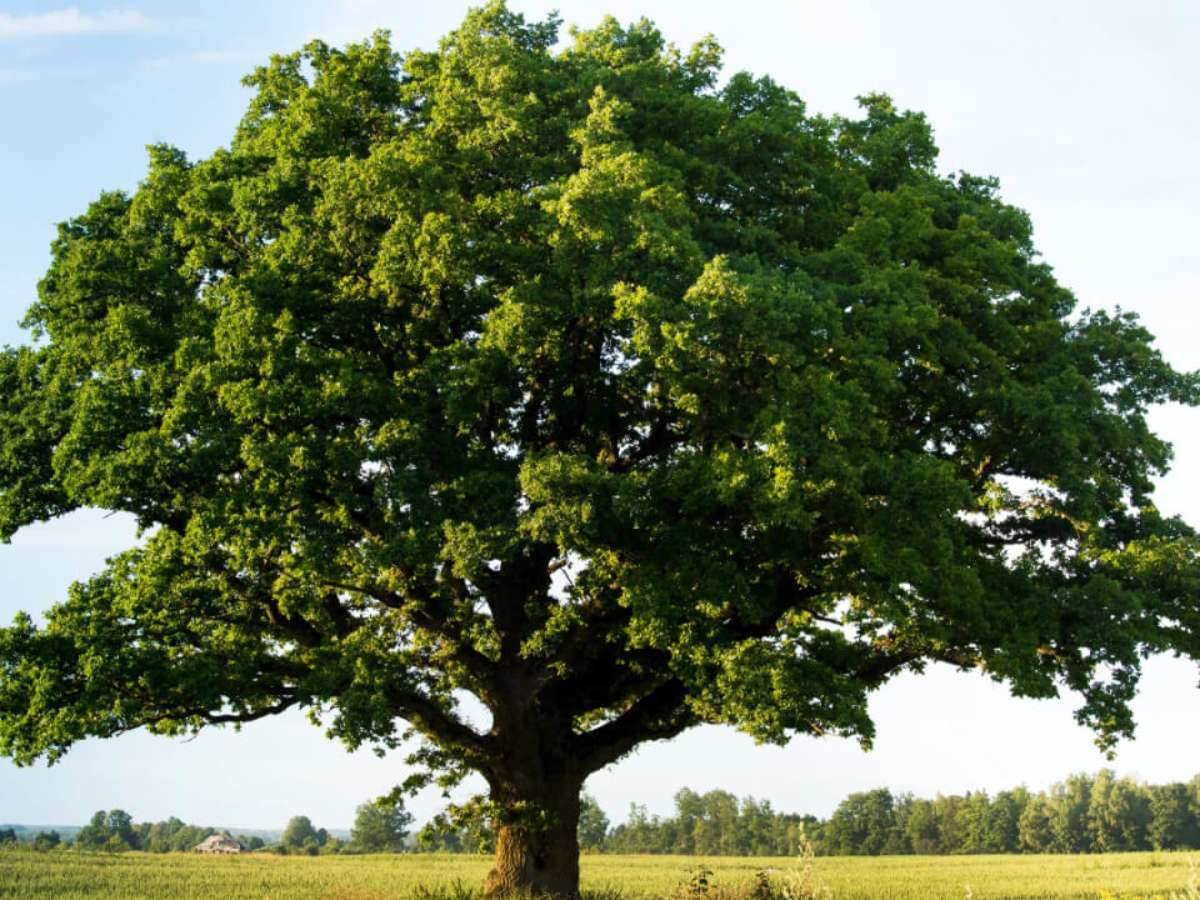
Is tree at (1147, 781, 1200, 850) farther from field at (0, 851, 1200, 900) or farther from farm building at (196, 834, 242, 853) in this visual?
farm building at (196, 834, 242, 853)

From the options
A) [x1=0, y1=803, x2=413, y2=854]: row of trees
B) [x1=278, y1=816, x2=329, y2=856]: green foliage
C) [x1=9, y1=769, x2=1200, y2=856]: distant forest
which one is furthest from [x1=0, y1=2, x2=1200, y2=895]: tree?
[x1=278, y1=816, x2=329, y2=856]: green foliage

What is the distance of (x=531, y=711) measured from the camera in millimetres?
20656

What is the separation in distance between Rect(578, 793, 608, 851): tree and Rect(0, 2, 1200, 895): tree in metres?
88.9

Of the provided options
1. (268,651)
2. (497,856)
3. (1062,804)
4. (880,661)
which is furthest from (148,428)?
(1062,804)

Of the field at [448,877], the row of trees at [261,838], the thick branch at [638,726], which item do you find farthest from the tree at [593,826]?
the thick branch at [638,726]

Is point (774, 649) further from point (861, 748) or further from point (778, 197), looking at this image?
point (778, 197)

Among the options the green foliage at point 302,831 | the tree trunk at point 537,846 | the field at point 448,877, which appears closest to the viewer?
the tree trunk at point 537,846

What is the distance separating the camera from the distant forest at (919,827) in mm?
103000

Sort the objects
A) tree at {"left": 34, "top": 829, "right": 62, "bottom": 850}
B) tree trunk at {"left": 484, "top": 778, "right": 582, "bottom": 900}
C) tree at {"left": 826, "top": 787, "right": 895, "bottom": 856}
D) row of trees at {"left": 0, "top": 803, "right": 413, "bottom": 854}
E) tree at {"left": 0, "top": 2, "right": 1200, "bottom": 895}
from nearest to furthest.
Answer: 1. tree at {"left": 0, "top": 2, "right": 1200, "bottom": 895}
2. tree trunk at {"left": 484, "top": 778, "right": 582, "bottom": 900}
3. tree at {"left": 34, "top": 829, "right": 62, "bottom": 850}
4. row of trees at {"left": 0, "top": 803, "right": 413, "bottom": 854}
5. tree at {"left": 826, "top": 787, "right": 895, "bottom": 856}

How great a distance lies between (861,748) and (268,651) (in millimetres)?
12204

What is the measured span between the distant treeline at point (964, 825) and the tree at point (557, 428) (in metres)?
87.8

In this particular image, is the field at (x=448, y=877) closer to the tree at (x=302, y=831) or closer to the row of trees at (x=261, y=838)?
the row of trees at (x=261, y=838)

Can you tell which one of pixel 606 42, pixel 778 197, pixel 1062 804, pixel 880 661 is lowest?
pixel 1062 804

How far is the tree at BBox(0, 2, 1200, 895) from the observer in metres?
16.3
